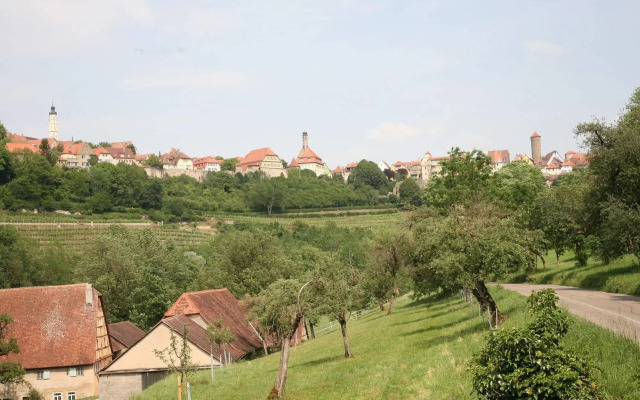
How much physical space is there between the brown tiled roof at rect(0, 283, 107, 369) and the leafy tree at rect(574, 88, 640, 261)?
1357 inches

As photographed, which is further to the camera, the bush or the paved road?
the paved road

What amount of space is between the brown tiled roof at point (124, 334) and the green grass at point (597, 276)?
32.4 metres

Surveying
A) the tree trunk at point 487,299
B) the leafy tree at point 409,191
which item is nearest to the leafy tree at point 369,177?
the leafy tree at point 409,191

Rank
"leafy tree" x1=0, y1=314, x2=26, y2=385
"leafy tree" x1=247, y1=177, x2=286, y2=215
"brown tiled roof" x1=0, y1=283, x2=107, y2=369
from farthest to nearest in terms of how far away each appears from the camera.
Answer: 1. "leafy tree" x1=247, y1=177, x2=286, y2=215
2. "brown tiled roof" x1=0, y1=283, x2=107, y2=369
3. "leafy tree" x1=0, y1=314, x2=26, y2=385

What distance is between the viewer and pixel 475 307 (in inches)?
1405

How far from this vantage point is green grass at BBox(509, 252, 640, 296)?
3269 centimetres

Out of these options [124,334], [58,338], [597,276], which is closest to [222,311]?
[124,334]

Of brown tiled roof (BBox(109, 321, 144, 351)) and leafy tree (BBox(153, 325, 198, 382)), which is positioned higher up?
leafy tree (BBox(153, 325, 198, 382))

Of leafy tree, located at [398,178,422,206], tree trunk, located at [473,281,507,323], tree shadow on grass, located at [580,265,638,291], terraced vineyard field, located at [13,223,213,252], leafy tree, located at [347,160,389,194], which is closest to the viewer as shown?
tree trunk, located at [473,281,507,323]

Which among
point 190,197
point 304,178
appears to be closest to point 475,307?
point 190,197

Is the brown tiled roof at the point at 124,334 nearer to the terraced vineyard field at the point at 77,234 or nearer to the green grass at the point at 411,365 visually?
the green grass at the point at 411,365

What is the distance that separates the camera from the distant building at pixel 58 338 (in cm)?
4284

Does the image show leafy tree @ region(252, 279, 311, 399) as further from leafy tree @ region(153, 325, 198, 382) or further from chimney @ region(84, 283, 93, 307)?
chimney @ region(84, 283, 93, 307)

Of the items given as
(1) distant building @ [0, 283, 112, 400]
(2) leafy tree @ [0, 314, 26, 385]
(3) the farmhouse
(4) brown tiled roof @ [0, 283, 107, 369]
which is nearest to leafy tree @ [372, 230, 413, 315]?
(3) the farmhouse
